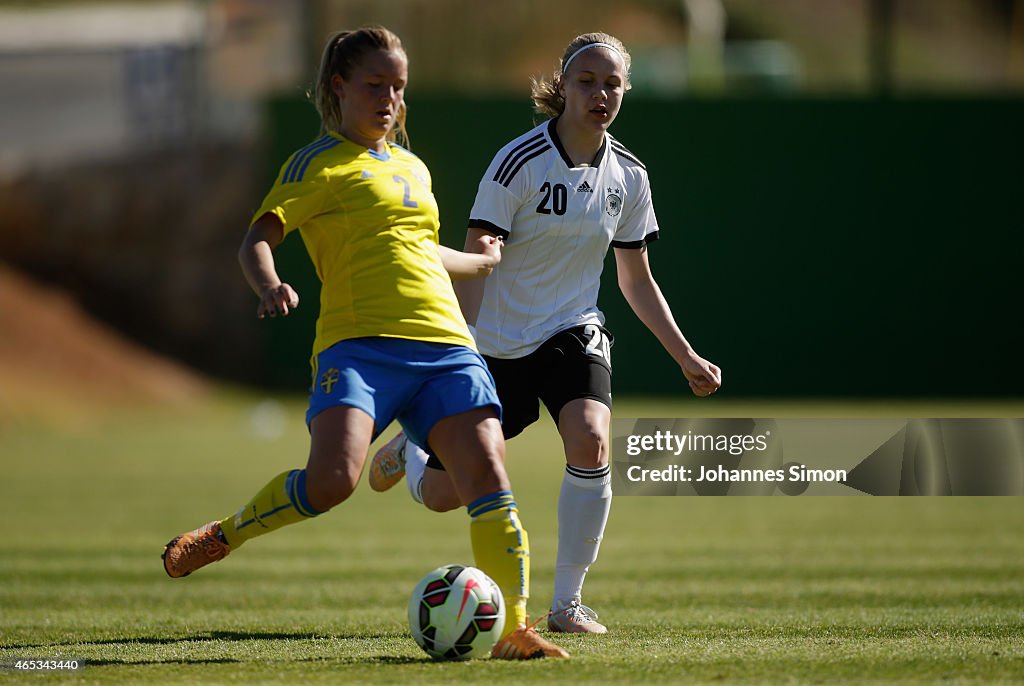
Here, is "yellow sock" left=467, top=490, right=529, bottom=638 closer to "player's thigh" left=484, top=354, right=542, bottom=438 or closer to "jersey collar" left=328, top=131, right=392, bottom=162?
"player's thigh" left=484, top=354, right=542, bottom=438

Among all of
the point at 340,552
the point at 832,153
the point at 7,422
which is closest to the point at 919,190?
the point at 832,153

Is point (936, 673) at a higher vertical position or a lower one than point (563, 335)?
lower

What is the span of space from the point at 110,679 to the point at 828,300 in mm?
17781

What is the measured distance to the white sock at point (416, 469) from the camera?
6.52m

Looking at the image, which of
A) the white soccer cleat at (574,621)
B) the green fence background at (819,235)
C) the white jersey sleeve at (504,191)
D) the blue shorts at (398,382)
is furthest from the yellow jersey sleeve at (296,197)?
the green fence background at (819,235)

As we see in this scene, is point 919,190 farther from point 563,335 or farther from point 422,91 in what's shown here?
point 563,335

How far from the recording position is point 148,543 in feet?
29.2

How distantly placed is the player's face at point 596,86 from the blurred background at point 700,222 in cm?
1358

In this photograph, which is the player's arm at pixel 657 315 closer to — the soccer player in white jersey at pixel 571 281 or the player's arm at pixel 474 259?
the soccer player in white jersey at pixel 571 281

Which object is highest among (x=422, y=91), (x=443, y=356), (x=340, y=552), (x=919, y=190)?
(x=422, y=91)

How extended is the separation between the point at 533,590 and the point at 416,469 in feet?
3.09

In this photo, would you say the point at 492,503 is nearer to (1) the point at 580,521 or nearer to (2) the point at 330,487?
(2) the point at 330,487

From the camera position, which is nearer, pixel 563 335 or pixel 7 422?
pixel 563 335

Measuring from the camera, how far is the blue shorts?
196 inches
